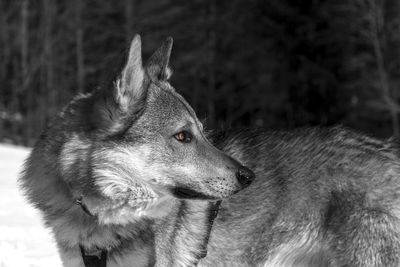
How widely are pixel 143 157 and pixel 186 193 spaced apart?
14.6 inches

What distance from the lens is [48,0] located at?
2200 cm

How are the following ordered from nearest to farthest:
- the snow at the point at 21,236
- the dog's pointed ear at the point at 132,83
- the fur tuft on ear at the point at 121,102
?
1. the dog's pointed ear at the point at 132,83
2. the fur tuft on ear at the point at 121,102
3. the snow at the point at 21,236

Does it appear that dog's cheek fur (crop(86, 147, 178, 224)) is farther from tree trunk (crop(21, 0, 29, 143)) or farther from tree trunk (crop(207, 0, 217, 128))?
tree trunk (crop(207, 0, 217, 128))

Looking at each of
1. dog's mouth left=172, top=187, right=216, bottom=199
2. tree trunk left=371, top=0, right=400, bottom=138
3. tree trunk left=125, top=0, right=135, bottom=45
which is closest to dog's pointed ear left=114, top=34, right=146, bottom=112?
dog's mouth left=172, top=187, right=216, bottom=199

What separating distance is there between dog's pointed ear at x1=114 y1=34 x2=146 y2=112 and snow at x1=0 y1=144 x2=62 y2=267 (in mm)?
1212

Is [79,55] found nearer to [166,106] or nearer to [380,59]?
[380,59]

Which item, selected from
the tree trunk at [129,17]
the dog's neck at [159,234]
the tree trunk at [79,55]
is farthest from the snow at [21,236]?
the tree trunk at [129,17]

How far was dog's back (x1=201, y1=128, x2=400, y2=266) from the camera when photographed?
3.70 m

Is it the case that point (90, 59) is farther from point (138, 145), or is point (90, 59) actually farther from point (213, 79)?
point (138, 145)

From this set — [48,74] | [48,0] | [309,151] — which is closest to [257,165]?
[309,151]

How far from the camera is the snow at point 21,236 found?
5203 mm

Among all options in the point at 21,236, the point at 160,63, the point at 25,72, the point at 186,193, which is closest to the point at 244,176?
the point at 186,193

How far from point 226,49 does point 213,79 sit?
169 cm

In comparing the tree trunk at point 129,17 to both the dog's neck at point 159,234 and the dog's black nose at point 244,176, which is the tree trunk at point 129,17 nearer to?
the dog's neck at point 159,234
